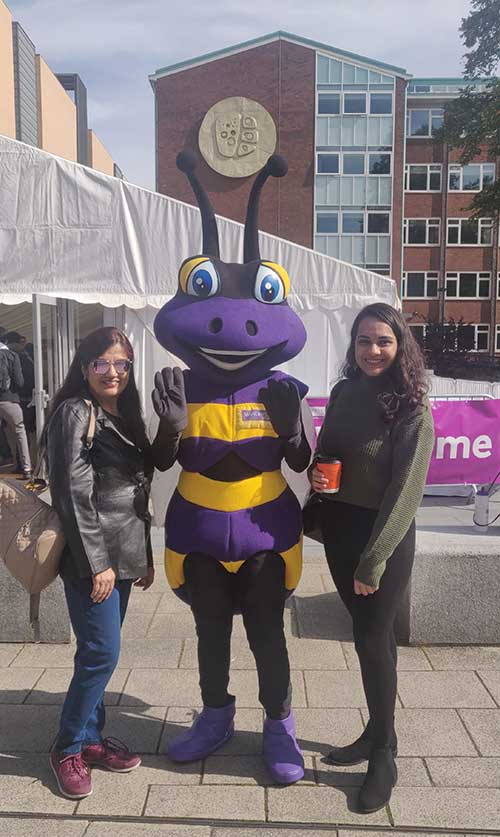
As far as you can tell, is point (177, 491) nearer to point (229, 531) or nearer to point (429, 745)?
point (229, 531)

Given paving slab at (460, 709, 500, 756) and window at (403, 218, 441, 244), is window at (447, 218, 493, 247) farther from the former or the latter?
paving slab at (460, 709, 500, 756)

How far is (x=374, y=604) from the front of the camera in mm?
2629

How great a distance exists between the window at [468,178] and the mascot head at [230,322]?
3474cm

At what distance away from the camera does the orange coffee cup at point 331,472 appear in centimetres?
264

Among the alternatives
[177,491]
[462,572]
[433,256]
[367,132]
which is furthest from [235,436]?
[433,256]

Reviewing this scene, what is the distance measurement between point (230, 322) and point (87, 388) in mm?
631

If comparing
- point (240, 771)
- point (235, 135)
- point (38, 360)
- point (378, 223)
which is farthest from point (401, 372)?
point (378, 223)

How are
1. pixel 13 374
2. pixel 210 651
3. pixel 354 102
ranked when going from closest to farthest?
pixel 210 651 → pixel 13 374 → pixel 354 102

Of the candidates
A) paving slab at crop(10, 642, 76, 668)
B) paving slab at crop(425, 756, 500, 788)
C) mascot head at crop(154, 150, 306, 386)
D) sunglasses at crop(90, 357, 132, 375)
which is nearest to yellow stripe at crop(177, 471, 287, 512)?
mascot head at crop(154, 150, 306, 386)

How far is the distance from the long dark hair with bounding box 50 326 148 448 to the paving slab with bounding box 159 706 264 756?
52.0 inches

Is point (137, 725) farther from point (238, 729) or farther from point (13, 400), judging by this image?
point (13, 400)

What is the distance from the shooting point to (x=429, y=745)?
303 cm

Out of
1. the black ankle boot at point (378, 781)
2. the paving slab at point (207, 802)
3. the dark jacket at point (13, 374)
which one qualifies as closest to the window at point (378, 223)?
the dark jacket at point (13, 374)

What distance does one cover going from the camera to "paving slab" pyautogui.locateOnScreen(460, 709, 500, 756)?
3.00 m
